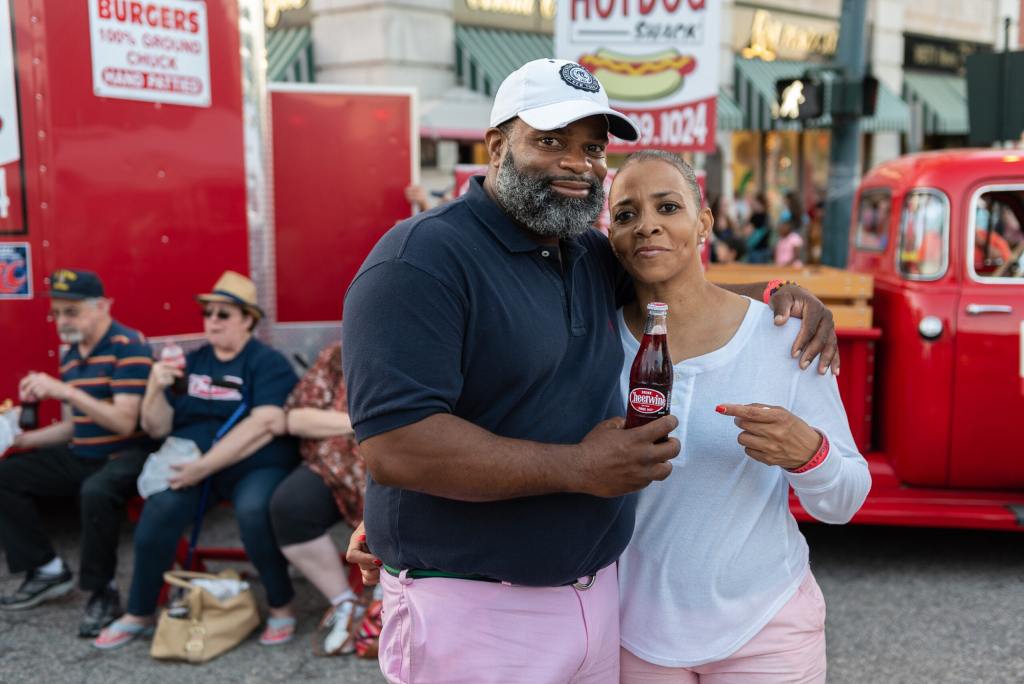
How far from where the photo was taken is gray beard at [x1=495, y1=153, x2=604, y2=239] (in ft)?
6.77

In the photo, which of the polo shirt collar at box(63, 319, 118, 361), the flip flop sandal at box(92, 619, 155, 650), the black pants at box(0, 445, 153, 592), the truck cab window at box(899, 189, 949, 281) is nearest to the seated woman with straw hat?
the flip flop sandal at box(92, 619, 155, 650)

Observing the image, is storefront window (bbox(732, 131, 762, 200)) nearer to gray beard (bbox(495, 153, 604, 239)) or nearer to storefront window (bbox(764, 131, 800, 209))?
storefront window (bbox(764, 131, 800, 209))

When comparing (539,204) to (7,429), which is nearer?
(539,204)

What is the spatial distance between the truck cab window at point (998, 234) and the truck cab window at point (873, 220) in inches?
20.8

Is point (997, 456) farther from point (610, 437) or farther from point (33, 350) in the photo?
point (33, 350)

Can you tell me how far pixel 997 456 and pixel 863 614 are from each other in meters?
1.13

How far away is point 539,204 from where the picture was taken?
2.06 m

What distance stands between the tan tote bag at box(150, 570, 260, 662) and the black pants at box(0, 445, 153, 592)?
0.43m

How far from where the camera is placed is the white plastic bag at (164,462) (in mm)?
4645

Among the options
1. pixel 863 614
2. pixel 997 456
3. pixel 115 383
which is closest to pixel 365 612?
pixel 115 383

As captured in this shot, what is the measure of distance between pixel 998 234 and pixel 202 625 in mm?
4821

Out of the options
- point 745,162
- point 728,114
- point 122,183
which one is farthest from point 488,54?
point 122,183

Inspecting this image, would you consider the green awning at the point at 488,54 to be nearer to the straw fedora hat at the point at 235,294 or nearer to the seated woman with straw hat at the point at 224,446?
the straw fedora hat at the point at 235,294

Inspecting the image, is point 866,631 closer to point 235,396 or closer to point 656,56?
point 235,396
